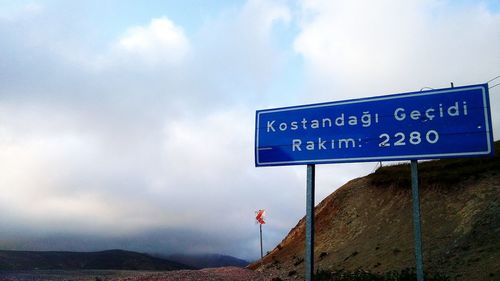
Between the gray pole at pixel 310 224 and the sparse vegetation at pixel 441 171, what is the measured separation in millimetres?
25365

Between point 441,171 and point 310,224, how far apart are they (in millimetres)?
28092

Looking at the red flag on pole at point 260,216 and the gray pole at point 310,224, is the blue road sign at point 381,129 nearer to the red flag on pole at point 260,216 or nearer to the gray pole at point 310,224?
the gray pole at point 310,224

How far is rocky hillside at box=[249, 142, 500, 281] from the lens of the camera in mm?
23656

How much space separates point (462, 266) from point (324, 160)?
51.2ft

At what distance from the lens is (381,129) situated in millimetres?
9508

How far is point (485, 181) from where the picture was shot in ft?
98.1

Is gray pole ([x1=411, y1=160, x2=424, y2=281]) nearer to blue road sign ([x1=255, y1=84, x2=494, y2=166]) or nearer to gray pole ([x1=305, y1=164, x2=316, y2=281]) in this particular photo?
blue road sign ([x1=255, y1=84, x2=494, y2=166])

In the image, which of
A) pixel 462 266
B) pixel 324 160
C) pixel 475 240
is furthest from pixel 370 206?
pixel 324 160

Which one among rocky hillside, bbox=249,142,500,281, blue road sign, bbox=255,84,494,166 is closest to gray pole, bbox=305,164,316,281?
blue road sign, bbox=255,84,494,166

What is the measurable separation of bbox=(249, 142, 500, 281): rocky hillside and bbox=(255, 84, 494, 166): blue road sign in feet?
39.8

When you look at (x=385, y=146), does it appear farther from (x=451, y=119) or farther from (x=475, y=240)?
(x=475, y=240)

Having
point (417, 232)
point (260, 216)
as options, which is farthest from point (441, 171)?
point (417, 232)

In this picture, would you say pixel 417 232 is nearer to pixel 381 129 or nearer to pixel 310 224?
pixel 310 224

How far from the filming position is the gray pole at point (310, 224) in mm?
9023
